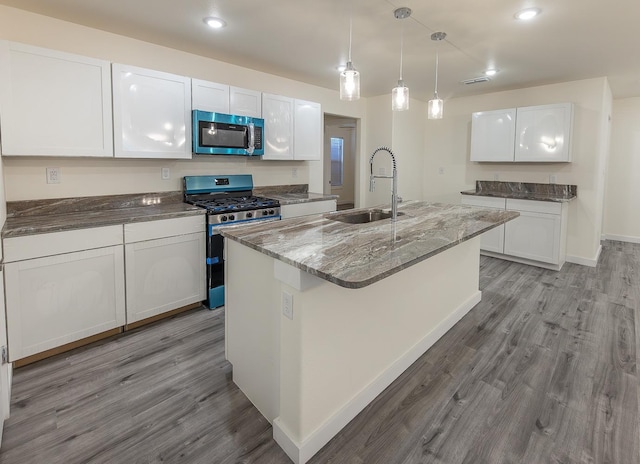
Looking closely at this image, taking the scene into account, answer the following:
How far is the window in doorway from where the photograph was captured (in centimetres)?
884

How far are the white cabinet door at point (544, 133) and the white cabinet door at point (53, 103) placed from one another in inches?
184

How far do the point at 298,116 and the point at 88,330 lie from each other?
9.60 feet

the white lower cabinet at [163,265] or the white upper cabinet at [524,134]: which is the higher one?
the white upper cabinet at [524,134]

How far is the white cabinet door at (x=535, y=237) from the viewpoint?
4.31 metres

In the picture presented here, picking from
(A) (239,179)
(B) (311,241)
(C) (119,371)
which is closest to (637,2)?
(B) (311,241)

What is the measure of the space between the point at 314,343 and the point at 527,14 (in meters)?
2.71

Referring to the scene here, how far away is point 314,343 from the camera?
1598 mm

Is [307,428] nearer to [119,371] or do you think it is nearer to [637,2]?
[119,371]

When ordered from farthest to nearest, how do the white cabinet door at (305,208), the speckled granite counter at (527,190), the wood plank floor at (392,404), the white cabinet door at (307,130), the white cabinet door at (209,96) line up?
the speckled granite counter at (527,190)
the white cabinet door at (307,130)
the white cabinet door at (305,208)
the white cabinet door at (209,96)
the wood plank floor at (392,404)

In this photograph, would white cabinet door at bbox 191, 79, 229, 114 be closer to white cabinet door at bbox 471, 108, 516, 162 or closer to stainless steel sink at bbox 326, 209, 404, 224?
stainless steel sink at bbox 326, 209, 404, 224

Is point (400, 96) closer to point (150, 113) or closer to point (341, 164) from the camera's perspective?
point (150, 113)

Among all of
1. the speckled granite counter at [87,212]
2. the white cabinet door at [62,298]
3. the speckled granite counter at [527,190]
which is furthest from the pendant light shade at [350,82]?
the speckled granite counter at [527,190]

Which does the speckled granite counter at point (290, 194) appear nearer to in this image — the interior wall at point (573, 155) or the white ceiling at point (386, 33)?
the white ceiling at point (386, 33)

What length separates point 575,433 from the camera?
1759 mm
